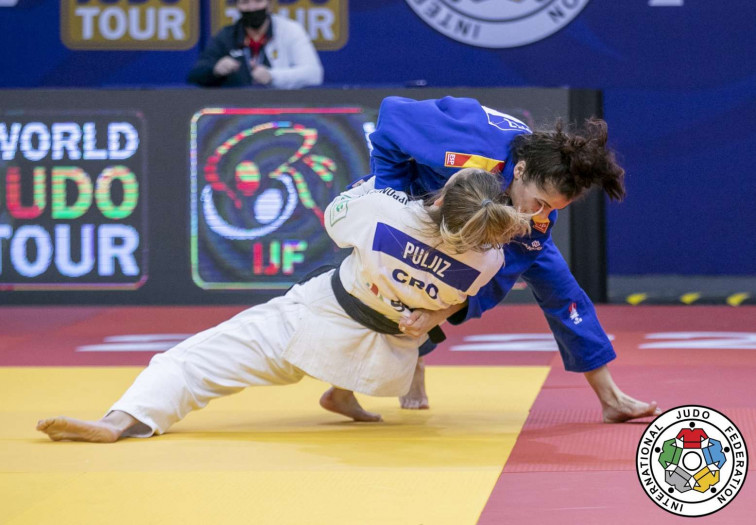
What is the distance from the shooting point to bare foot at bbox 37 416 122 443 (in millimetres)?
3430

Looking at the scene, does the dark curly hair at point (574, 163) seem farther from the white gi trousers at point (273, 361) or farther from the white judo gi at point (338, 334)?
the white gi trousers at point (273, 361)

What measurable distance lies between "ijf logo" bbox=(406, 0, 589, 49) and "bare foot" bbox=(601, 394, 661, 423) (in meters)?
5.64

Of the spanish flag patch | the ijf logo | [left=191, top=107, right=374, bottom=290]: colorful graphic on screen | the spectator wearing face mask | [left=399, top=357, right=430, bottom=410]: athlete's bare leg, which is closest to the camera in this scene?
the spanish flag patch

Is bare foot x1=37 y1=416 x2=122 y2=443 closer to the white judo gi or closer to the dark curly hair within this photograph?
the white judo gi

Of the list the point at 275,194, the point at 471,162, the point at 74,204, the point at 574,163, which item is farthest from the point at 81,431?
the point at 74,204

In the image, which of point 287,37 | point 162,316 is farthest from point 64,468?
point 287,37

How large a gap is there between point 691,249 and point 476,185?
20.1 feet

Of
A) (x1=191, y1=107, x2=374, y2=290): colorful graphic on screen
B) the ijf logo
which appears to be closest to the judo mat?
(x1=191, y1=107, x2=374, y2=290): colorful graphic on screen

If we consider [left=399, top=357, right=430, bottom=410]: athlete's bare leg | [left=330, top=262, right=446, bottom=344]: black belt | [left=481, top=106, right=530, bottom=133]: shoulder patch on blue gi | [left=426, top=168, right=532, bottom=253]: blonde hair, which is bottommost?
Result: [left=399, top=357, right=430, bottom=410]: athlete's bare leg

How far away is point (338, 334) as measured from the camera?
3.56m

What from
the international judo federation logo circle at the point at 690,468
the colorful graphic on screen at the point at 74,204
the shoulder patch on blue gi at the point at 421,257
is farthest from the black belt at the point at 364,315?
the colorful graphic on screen at the point at 74,204

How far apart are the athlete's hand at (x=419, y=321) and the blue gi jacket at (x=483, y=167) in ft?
0.46

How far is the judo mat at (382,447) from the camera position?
272 centimetres

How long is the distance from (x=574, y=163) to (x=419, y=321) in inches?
24.7
